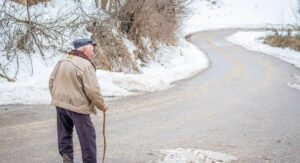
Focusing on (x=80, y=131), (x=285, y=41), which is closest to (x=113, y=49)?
(x=80, y=131)

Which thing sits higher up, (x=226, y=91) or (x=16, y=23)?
(x=16, y=23)

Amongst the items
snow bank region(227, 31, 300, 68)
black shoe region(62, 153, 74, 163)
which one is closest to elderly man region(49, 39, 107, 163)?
black shoe region(62, 153, 74, 163)

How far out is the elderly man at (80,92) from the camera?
18.3 ft

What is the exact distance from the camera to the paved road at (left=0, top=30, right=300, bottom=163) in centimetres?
765

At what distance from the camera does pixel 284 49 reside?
3475 cm

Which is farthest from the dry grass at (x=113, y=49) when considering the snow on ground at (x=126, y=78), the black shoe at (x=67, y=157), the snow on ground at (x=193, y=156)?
the black shoe at (x=67, y=157)

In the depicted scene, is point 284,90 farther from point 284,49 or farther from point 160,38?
point 284,49

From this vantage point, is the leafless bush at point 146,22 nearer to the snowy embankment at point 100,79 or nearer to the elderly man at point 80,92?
the snowy embankment at point 100,79

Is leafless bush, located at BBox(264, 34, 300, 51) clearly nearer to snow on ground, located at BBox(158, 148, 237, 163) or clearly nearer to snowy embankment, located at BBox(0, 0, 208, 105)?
snowy embankment, located at BBox(0, 0, 208, 105)

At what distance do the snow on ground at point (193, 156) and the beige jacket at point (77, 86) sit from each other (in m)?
1.99

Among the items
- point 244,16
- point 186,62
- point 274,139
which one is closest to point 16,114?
point 274,139

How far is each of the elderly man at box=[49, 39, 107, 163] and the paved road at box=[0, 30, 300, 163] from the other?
1.35 m

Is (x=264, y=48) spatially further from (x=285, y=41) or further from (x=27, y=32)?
(x=27, y=32)

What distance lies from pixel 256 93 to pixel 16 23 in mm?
8712
